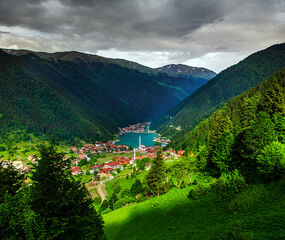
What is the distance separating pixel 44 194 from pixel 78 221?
11.1 ft

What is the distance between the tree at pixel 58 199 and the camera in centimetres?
1304

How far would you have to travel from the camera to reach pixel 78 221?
13141 millimetres

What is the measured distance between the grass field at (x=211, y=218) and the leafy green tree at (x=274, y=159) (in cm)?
139

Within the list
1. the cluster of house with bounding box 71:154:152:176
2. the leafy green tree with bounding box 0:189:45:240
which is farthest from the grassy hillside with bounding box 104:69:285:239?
the cluster of house with bounding box 71:154:152:176

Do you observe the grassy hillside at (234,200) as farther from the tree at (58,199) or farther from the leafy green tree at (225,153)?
the tree at (58,199)

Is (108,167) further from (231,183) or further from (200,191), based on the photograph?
(231,183)

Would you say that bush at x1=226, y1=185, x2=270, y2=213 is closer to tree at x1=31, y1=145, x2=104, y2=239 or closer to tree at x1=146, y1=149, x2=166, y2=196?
tree at x1=31, y1=145, x2=104, y2=239

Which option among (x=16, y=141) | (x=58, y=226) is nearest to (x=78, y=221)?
(x=58, y=226)

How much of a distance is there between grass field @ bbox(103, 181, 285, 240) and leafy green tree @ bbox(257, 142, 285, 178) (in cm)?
139

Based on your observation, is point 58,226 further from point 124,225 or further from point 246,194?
point 124,225

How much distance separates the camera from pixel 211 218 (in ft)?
68.2

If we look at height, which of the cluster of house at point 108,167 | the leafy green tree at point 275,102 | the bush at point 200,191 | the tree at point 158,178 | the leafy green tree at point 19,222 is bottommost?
the cluster of house at point 108,167

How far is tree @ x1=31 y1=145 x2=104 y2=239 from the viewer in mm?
13039

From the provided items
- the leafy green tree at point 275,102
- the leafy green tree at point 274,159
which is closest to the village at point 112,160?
the leafy green tree at point 275,102
